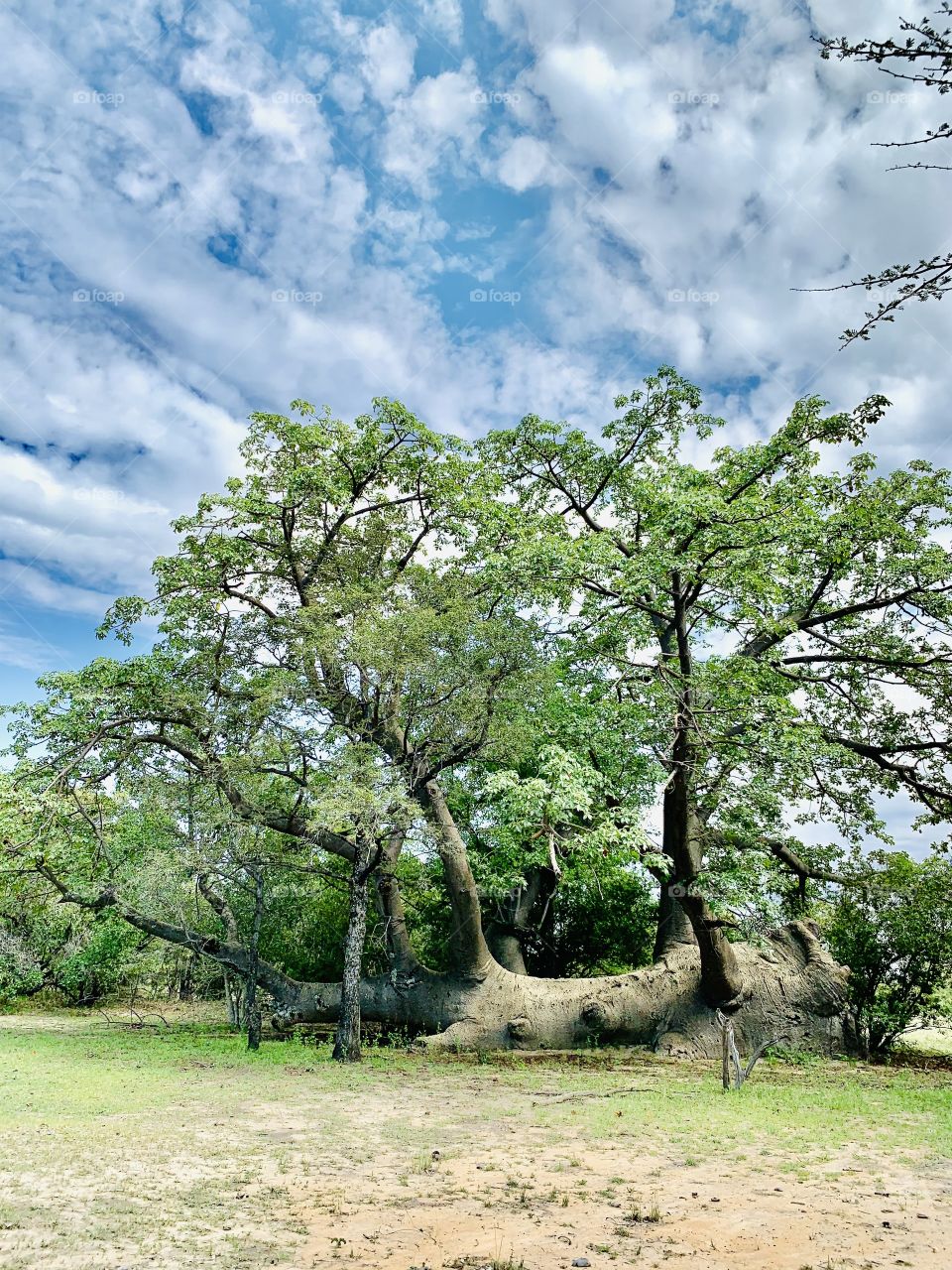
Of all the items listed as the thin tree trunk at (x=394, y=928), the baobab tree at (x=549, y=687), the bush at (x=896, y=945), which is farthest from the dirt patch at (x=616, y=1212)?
the thin tree trunk at (x=394, y=928)

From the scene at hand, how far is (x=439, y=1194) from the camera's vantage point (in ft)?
17.7

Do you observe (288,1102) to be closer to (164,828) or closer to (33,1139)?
(33,1139)

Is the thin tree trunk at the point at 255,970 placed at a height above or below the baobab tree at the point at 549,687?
below

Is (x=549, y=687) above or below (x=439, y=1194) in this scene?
above

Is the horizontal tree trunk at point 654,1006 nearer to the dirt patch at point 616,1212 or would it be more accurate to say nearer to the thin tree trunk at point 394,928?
the thin tree trunk at point 394,928

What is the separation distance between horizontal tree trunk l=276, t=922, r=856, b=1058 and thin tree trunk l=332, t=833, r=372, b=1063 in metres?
2.33

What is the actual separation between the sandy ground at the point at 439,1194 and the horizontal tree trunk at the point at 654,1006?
21.8 feet

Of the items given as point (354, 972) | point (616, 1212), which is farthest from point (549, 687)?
point (616, 1212)

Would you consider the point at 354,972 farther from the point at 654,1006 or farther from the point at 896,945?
the point at 896,945

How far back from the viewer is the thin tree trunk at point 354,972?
12.9 metres

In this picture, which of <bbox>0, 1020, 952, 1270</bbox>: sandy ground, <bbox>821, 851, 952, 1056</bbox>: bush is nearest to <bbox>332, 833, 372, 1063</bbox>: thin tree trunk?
<bbox>0, 1020, 952, 1270</bbox>: sandy ground

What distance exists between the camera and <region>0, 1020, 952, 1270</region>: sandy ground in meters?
4.27

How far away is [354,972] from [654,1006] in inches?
228

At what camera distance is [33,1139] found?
673cm
